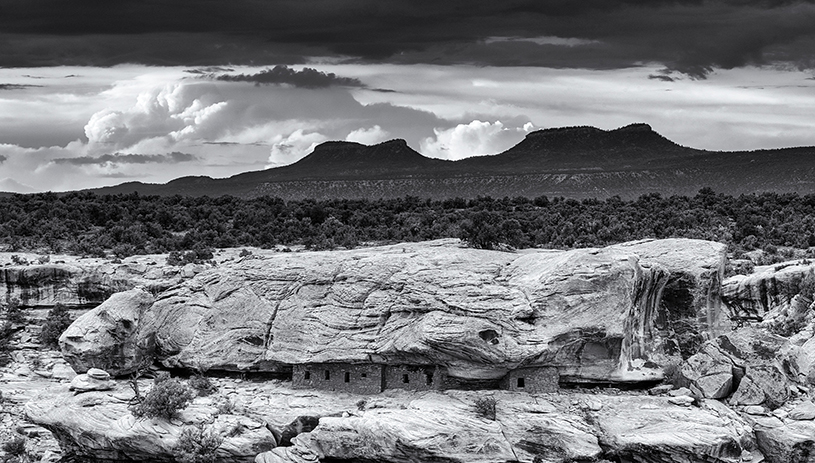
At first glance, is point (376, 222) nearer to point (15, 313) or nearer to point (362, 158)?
point (15, 313)

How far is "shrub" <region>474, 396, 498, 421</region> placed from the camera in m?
31.5

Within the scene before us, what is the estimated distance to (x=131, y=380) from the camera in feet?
119

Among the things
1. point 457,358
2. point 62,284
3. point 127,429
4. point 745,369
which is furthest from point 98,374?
point 745,369

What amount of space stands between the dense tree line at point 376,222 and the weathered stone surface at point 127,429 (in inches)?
652

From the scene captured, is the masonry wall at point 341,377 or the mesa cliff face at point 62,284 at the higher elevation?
the mesa cliff face at point 62,284

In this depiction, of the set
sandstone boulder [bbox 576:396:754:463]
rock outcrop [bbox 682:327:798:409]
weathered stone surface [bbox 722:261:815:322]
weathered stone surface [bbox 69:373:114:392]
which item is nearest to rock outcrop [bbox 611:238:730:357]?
rock outcrop [bbox 682:327:798:409]

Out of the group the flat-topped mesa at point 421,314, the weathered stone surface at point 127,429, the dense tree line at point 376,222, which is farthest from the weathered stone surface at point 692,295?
the weathered stone surface at point 127,429

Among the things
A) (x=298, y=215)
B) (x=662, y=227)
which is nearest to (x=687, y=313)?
(x=662, y=227)

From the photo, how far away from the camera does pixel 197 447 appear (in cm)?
3203

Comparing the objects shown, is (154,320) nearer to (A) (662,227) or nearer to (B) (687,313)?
(B) (687,313)

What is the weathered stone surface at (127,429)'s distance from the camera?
32.3 meters

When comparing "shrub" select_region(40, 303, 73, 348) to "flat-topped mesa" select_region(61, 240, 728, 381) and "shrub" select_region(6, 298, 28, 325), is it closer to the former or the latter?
"shrub" select_region(6, 298, 28, 325)

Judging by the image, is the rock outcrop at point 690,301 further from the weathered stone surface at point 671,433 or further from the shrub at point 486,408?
the shrub at point 486,408

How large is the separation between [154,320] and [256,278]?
14.7 ft
